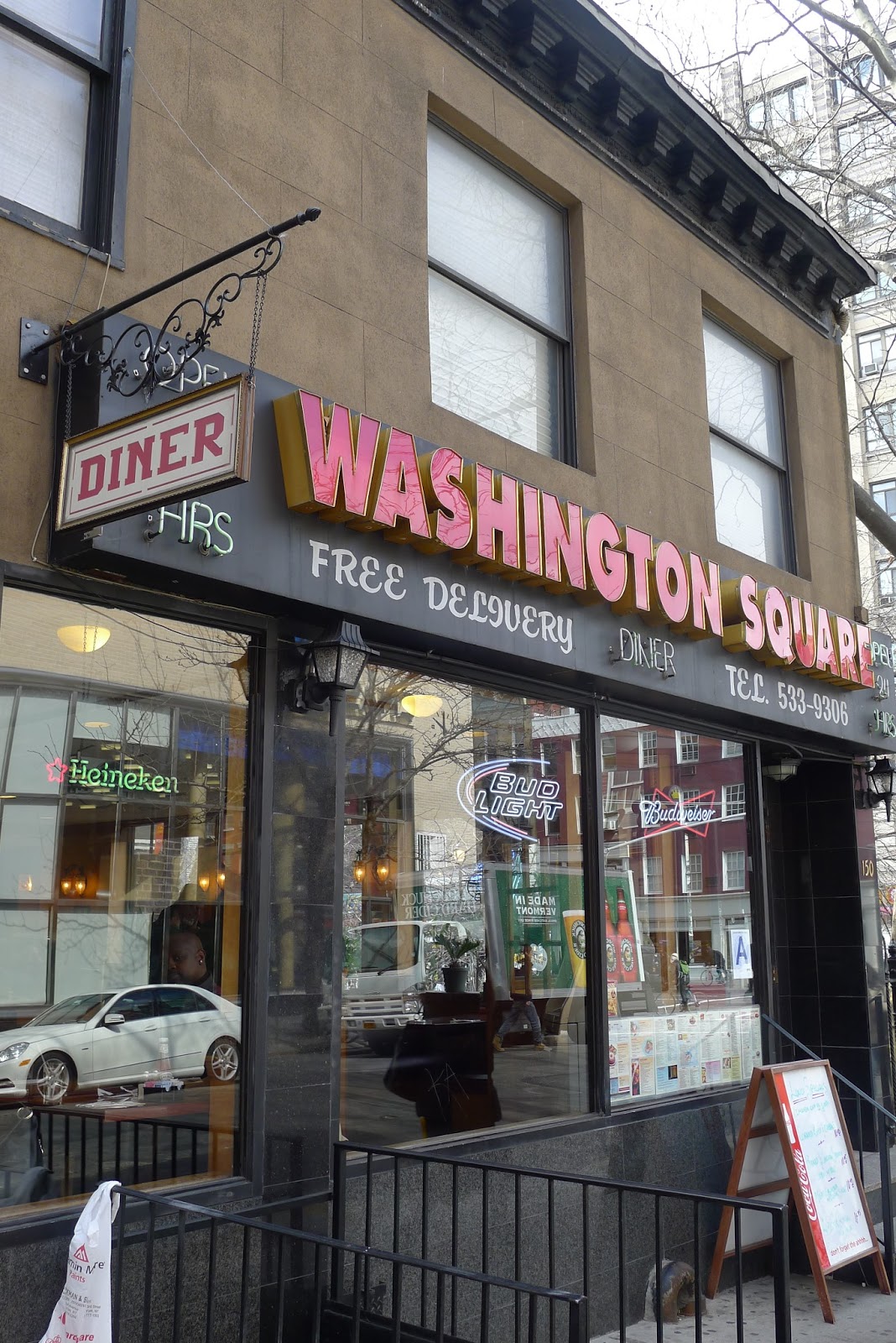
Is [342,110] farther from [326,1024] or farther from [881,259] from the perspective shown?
[881,259]

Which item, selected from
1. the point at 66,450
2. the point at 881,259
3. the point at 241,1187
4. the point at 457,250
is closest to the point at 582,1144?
the point at 241,1187

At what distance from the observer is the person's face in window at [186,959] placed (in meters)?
5.25

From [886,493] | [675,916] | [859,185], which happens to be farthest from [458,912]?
[886,493]

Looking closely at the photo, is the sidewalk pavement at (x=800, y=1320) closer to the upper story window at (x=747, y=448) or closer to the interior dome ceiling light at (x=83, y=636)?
the interior dome ceiling light at (x=83, y=636)

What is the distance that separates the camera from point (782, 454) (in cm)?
1036

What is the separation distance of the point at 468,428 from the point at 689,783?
3.35 metres

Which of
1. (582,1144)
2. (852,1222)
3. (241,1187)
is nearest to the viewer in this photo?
(241,1187)

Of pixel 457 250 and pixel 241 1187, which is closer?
pixel 241 1187

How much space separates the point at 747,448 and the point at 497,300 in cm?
312

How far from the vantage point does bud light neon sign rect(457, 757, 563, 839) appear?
712 centimetres

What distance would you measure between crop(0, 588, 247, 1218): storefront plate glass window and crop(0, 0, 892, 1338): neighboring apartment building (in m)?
0.02

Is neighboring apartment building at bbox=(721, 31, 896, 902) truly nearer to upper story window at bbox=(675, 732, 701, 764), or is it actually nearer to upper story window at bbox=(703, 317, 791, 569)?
upper story window at bbox=(703, 317, 791, 569)

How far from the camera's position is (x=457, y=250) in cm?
747

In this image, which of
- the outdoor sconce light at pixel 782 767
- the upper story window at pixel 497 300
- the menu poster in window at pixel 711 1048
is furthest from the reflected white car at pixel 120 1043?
the outdoor sconce light at pixel 782 767
